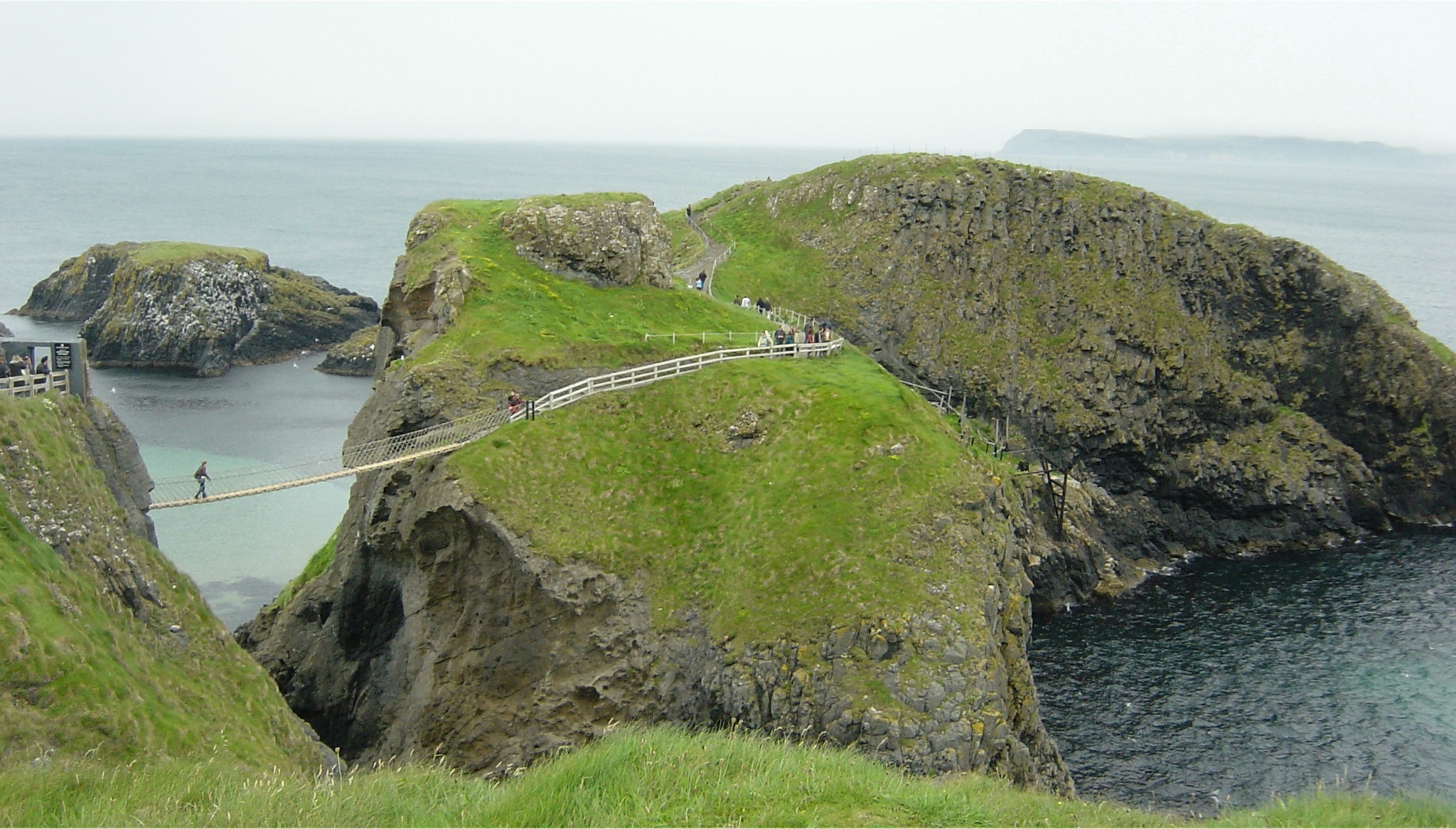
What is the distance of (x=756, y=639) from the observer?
121 feet

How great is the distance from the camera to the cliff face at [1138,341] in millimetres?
74062

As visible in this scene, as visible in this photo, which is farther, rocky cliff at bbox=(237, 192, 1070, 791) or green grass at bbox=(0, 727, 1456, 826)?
rocky cliff at bbox=(237, 192, 1070, 791)

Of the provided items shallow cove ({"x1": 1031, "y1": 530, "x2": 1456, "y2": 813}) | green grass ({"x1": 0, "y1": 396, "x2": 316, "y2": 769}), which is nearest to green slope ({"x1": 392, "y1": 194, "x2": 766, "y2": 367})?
green grass ({"x1": 0, "y1": 396, "x2": 316, "y2": 769})

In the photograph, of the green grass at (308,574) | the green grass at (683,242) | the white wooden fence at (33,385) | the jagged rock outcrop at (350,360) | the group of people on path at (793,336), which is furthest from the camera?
the jagged rock outcrop at (350,360)

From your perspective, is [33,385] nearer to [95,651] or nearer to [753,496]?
[95,651]

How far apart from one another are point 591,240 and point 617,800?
39.7 m

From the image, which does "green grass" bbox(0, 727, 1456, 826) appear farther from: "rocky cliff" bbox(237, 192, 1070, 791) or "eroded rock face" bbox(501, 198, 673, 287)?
"eroded rock face" bbox(501, 198, 673, 287)

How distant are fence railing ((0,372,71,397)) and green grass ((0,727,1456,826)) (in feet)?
44.9

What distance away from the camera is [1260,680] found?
52531 mm

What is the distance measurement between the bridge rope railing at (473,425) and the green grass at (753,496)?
27.0 inches

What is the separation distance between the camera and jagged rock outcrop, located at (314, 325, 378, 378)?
4390 inches

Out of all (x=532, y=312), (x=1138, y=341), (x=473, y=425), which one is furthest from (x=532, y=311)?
(x=1138, y=341)

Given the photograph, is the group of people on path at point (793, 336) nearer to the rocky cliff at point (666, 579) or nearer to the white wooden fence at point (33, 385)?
the rocky cliff at point (666, 579)

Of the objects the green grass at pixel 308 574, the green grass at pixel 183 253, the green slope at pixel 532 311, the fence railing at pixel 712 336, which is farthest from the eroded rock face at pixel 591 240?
the green grass at pixel 183 253
